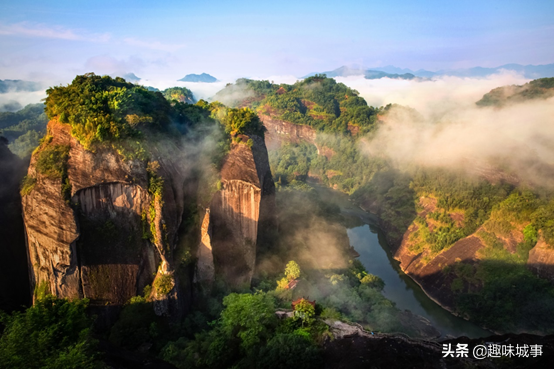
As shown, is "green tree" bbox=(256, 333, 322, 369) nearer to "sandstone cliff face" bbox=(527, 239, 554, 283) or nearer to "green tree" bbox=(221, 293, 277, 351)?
"green tree" bbox=(221, 293, 277, 351)

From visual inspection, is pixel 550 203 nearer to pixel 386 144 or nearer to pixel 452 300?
pixel 452 300

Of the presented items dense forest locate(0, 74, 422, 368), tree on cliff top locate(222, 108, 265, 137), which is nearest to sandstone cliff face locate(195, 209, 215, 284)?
dense forest locate(0, 74, 422, 368)

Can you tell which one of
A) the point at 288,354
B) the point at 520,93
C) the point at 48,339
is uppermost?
the point at 520,93

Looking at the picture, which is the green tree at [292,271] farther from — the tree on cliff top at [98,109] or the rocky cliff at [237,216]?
the tree on cliff top at [98,109]

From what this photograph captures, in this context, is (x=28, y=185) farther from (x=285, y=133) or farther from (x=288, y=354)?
(x=285, y=133)

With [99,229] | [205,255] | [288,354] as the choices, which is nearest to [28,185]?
[99,229]
